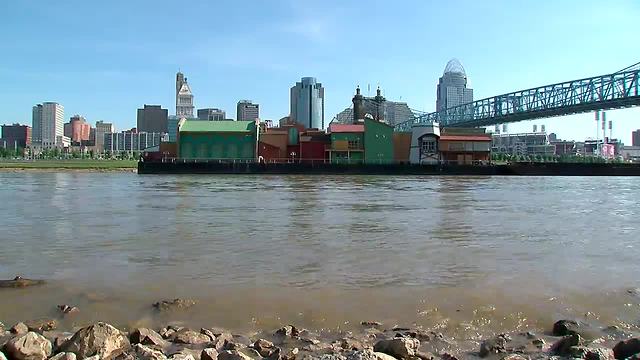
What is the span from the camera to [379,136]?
284 ft

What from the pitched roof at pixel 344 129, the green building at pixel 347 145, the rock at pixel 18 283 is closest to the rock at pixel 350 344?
the rock at pixel 18 283

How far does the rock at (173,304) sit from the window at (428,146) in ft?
264

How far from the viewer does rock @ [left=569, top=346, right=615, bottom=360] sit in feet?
18.7

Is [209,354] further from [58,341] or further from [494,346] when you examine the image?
[494,346]

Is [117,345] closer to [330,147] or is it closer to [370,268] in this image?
[370,268]

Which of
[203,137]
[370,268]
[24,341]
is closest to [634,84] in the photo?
[203,137]

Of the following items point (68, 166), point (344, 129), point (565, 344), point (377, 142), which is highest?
point (344, 129)

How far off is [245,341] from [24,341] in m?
2.37

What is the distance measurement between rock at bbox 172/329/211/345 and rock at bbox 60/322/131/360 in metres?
0.59

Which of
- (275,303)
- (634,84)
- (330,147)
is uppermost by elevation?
(634,84)

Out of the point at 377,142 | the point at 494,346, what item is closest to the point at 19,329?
the point at 494,346

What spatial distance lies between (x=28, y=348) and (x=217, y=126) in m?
85.9

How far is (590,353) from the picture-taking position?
5.79 meters

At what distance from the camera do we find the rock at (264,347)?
20.1 feet
